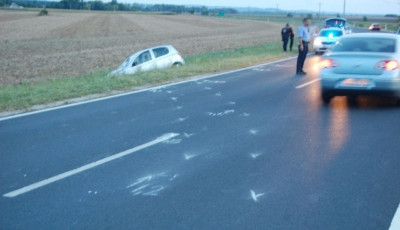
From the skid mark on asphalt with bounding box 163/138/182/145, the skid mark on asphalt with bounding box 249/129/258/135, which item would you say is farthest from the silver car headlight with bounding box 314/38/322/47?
the skid mark on asphalt with bounding box 163/138/182/145

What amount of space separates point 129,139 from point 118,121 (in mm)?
1379

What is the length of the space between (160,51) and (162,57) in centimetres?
35

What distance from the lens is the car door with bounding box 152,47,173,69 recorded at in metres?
20.7

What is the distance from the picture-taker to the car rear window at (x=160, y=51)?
20.9m

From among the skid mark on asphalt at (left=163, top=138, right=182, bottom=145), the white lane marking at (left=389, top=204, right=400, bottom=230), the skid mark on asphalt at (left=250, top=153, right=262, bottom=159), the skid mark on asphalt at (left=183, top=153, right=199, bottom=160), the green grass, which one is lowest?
the skid mark on asphalt at (left=183, top=153, right=199, bottom=160)

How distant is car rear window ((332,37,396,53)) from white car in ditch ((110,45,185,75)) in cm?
962

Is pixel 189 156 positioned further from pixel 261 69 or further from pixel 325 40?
pixel 325 40

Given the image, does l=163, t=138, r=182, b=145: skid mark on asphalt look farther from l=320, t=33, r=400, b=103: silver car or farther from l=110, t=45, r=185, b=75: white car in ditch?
l=110, t=45, r=185, b=75: white car in ditch

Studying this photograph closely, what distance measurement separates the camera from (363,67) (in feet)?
33.5

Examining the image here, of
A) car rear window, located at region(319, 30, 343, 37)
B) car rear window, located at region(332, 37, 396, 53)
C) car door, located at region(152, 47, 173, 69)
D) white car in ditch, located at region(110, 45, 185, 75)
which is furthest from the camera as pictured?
car rear window, located at region(319, 30, 343, 37)

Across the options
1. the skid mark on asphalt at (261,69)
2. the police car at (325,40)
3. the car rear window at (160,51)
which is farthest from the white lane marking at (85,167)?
the police car at (325,40)

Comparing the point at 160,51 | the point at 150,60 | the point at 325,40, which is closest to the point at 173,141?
the point at 150,60

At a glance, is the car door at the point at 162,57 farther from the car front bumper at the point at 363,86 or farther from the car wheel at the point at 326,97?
the car front bumper at the point at 363,86

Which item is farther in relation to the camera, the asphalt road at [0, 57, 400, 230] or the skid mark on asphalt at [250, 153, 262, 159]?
the skid mark on asphalt at [250, 153, 262, 159]
